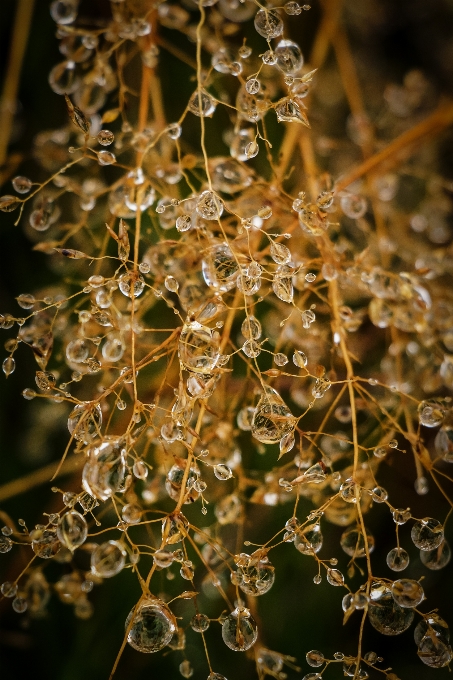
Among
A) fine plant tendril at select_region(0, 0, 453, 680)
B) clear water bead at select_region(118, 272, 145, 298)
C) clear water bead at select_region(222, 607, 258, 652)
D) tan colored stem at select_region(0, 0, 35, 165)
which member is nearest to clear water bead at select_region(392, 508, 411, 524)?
fine plant tendril at select_region(0, 0, 453, 680)

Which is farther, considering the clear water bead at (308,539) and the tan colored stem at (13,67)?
the tan colored stem at (13,67)

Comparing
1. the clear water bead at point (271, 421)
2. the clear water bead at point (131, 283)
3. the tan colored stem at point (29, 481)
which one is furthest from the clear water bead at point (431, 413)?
the tan colored stem at point (29, 481)

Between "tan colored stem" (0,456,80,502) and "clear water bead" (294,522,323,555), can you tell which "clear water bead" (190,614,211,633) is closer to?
"clear water bead" (294,522,323,555)

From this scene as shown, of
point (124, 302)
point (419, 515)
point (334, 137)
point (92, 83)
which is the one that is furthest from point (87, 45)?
point (419, 515)

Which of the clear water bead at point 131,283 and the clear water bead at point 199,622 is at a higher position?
the clear water bead at point 131,283

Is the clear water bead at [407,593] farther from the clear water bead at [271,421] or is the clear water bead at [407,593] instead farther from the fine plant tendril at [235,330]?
the clear water bead at [271,421]

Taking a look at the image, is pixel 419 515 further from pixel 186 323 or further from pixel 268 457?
pixel 186 323

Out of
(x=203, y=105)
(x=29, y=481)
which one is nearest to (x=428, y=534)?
(x=203, y=105)

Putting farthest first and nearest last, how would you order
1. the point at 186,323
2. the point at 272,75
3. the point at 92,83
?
the point at 272,75, the point at 92,83, the point at 186,323

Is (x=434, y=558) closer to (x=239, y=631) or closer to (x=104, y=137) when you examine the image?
(x=239, y=631)
